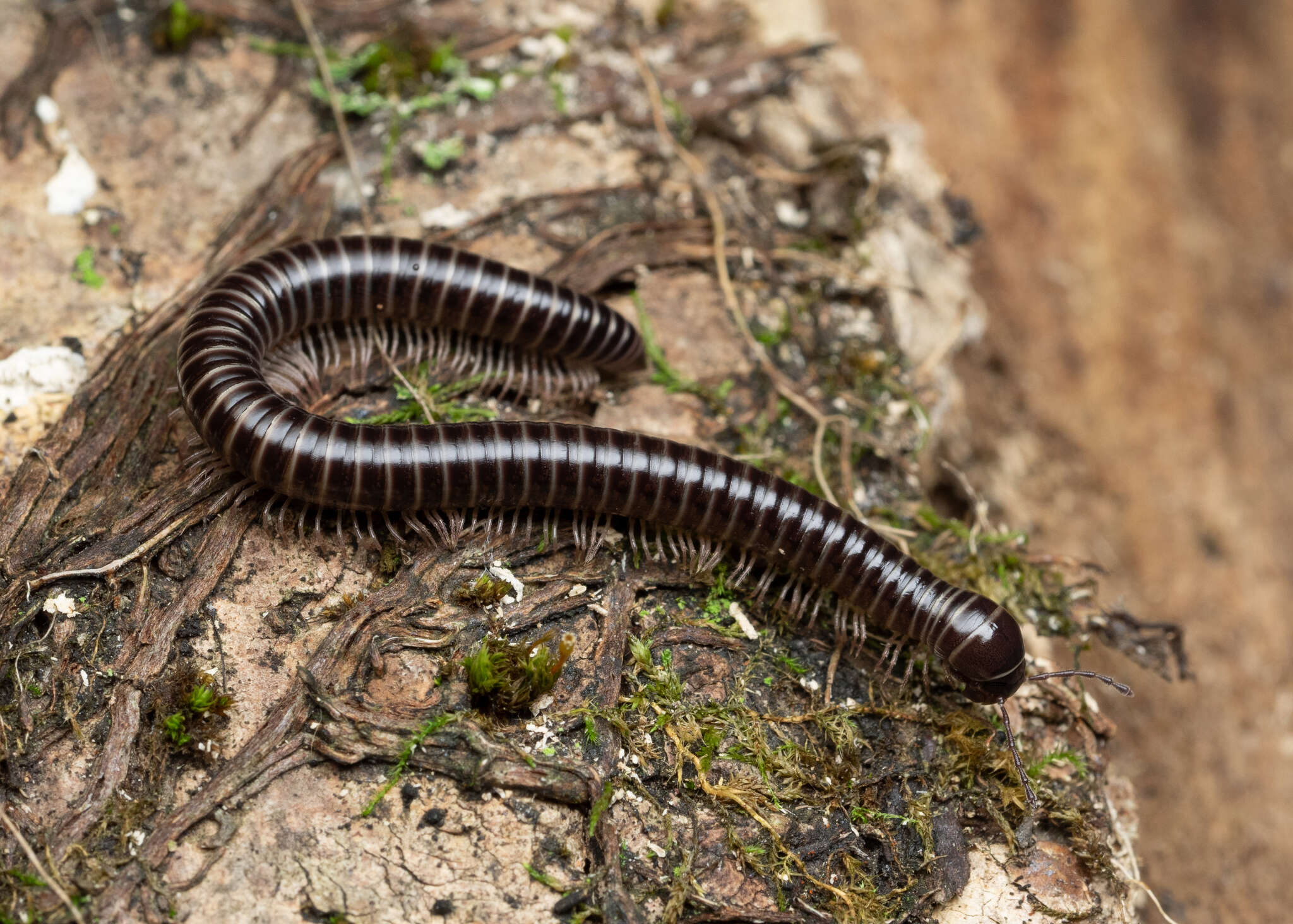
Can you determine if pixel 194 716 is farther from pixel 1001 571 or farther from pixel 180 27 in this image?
pixel 180 27

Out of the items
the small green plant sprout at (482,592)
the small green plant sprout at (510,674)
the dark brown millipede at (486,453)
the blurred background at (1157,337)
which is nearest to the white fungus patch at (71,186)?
the dark brown millipede at (486,453)

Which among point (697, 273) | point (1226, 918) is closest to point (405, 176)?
point (697, 273)

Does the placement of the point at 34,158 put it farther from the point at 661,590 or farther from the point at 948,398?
the point at 948,398

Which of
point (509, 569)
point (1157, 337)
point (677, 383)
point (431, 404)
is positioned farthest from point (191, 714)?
point (1157, 337)

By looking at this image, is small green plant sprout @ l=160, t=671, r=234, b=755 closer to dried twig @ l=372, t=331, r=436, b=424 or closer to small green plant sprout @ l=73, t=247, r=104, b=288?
dried twig @ l=372, t=331, r=436, b=424

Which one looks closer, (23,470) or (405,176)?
(23,470)

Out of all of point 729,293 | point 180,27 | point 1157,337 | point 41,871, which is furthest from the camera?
point 1157,337
